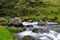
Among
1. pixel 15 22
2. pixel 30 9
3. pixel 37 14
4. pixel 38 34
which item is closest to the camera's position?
pixel 38 34

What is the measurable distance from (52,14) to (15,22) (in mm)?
47197

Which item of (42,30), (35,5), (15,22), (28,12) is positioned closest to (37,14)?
(28,12)

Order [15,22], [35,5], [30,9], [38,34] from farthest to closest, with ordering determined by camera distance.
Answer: [35,5] < [30,9] < [15,22] < [38,34]

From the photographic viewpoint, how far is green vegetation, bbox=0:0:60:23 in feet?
338

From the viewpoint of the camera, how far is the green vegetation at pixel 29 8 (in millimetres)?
102938

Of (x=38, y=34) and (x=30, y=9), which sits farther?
(x=30, y=9)

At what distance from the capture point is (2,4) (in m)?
111

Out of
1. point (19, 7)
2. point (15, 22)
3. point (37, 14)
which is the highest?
point (19, 7)

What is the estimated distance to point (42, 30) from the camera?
49.2 m

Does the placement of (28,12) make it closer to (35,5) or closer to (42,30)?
(35,5)

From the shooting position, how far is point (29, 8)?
111 meters

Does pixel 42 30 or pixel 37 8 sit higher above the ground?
pixel 37 8

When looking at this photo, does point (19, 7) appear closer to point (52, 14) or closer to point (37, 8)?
point (37, 8)

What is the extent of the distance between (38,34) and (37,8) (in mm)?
66845
